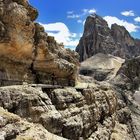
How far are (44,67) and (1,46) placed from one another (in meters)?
8.14

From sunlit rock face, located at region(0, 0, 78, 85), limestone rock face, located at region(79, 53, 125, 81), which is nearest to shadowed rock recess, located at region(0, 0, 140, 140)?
sunlit rock face, located at region(0, 0, 78, 85)

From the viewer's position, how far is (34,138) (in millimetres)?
26469

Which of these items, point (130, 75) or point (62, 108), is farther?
point (130, 75)

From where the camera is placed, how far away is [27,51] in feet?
136

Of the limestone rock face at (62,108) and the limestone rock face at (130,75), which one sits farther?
the limestone rock face at (130,75)

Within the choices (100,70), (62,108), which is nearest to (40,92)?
(62,108)

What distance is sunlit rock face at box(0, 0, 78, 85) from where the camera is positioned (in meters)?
38.7

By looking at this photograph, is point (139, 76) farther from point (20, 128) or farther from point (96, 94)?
point (20, 128)

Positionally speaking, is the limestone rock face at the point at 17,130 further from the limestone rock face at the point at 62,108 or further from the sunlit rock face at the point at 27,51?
the sunlit rock face at the point at 27,51

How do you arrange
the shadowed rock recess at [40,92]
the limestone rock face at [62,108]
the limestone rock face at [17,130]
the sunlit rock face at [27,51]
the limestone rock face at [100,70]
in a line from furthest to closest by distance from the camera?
the limestone rock face at [100,70] < the sunlit rock face at [27,51] < the limestone rock face at [62,108] < the shadowed rock recess at [40,92] < the limestone rock face at [17,130]

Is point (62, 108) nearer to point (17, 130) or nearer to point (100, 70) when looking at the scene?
point (17, 130)

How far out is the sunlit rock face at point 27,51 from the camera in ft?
127

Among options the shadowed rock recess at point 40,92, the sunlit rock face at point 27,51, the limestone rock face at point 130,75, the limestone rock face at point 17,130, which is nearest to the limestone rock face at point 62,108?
the shadowed rock recess at point 40,92

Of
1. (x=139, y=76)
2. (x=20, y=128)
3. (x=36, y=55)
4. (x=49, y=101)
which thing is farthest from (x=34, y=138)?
(x=139, y=76)
